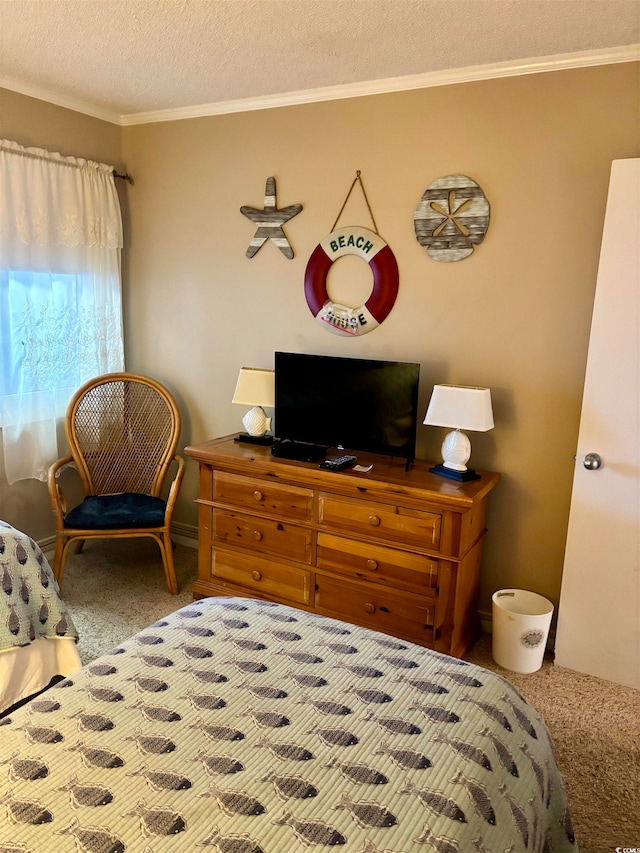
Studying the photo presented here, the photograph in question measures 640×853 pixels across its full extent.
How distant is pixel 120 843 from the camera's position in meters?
1.10

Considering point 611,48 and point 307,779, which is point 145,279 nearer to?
point 611,48

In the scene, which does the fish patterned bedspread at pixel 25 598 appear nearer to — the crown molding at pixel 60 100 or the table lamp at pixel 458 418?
the table lamp at pixel 458 418

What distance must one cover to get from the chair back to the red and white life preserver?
101 centimetres

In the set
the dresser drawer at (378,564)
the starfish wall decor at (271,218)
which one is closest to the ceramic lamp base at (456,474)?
the dresser drawer at (378,564)

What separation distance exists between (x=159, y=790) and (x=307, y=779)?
283 mm

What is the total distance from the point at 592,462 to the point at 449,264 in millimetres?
1055

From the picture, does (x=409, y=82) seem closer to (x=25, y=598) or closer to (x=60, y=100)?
(x=60, y=100)

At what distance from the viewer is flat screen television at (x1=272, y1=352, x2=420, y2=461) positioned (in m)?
2.82

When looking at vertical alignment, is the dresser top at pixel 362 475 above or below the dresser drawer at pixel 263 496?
above

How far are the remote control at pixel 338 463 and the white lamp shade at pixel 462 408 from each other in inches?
15.3

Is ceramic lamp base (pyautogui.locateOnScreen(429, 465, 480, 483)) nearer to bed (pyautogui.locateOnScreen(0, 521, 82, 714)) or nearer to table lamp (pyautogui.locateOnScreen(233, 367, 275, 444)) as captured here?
table lamp (pyautogui.locateOnScreen(233, 367, 275, 444))

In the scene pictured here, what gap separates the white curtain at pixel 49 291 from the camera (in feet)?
10.5

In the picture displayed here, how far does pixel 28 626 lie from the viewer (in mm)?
2205

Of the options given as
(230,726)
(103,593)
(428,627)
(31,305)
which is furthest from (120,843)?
(31,305)
